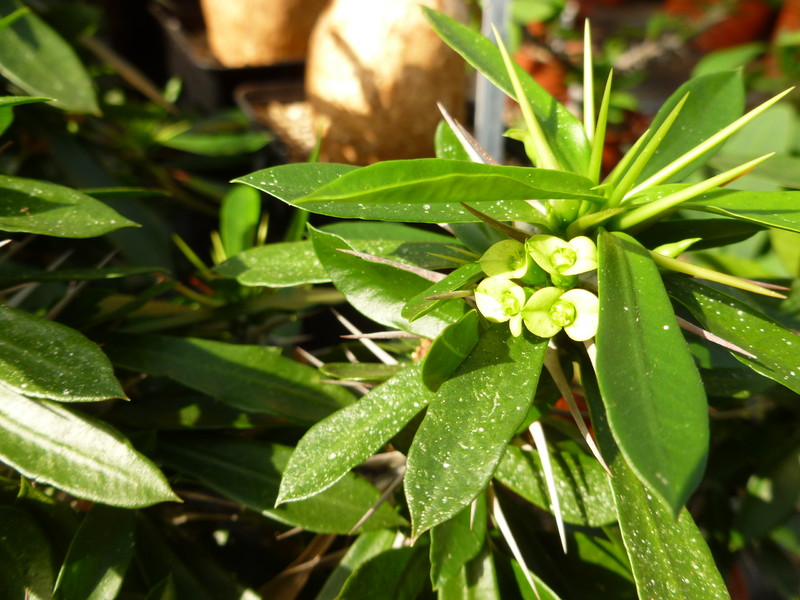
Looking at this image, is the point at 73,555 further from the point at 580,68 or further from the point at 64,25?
the point at 580,68

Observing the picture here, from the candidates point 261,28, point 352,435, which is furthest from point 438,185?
point 261,28

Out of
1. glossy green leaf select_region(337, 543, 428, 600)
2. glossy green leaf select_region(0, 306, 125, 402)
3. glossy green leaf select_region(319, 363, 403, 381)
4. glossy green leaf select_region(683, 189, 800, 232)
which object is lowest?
glossy green leaf select_region(337, 543, 428, 600)

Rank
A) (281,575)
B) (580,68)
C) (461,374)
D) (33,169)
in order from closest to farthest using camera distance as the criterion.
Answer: (461,374) → (281,575) → (33,169) → (580,68)

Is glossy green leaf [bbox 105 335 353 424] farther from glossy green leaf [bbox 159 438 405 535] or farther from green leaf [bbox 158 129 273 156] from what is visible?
green leaf [bbox 158 129 273 156]

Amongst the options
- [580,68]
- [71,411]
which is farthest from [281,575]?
[580,68]

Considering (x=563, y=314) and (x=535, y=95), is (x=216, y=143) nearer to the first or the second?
(x=535, y=95)

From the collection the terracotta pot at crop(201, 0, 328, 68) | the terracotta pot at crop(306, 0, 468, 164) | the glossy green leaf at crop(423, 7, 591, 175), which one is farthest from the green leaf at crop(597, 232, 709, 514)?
the terracotta pot at crop(201, 0, 328, 68)
